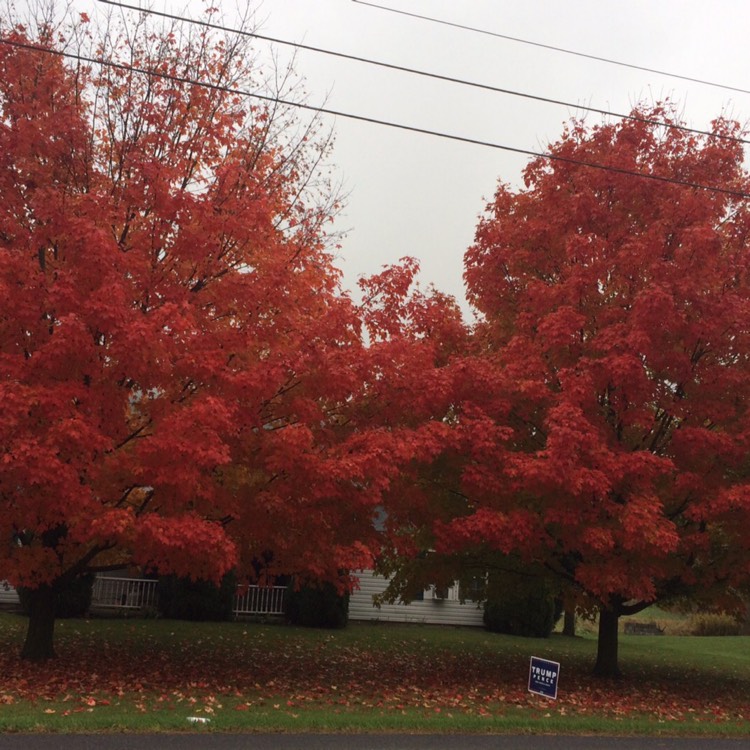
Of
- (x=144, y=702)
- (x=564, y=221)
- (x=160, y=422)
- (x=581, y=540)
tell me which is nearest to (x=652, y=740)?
(x=581, y=540)

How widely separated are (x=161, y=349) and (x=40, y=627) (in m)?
5.99

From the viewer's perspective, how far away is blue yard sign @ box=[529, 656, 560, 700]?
481 inches

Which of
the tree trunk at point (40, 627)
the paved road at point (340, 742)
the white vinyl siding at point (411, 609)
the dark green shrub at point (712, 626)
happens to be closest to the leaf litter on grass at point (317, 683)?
the tree trunk at point (40, 627)

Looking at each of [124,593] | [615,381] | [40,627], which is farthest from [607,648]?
[124,593]

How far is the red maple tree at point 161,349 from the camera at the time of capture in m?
11.1

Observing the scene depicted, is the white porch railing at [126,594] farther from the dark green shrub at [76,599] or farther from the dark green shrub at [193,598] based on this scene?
the dark green shrub at [76,599]

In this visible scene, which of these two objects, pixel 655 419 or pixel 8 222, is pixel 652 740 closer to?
pixel 655 419

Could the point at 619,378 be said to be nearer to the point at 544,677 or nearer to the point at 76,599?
the point at 544,677

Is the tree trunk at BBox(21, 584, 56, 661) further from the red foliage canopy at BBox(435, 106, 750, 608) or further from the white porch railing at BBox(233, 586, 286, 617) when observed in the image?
the white porch railing at BBox(233, 586, 286, 617)

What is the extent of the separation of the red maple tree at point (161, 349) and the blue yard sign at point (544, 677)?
3.02 metres

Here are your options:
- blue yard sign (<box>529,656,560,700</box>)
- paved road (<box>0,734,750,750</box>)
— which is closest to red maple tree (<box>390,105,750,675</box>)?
blue yard sign (<box>529,656,560,700</box>)

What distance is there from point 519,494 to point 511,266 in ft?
14.4

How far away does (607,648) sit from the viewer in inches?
688

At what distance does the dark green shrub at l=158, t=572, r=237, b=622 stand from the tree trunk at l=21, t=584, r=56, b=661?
30.1 ft
